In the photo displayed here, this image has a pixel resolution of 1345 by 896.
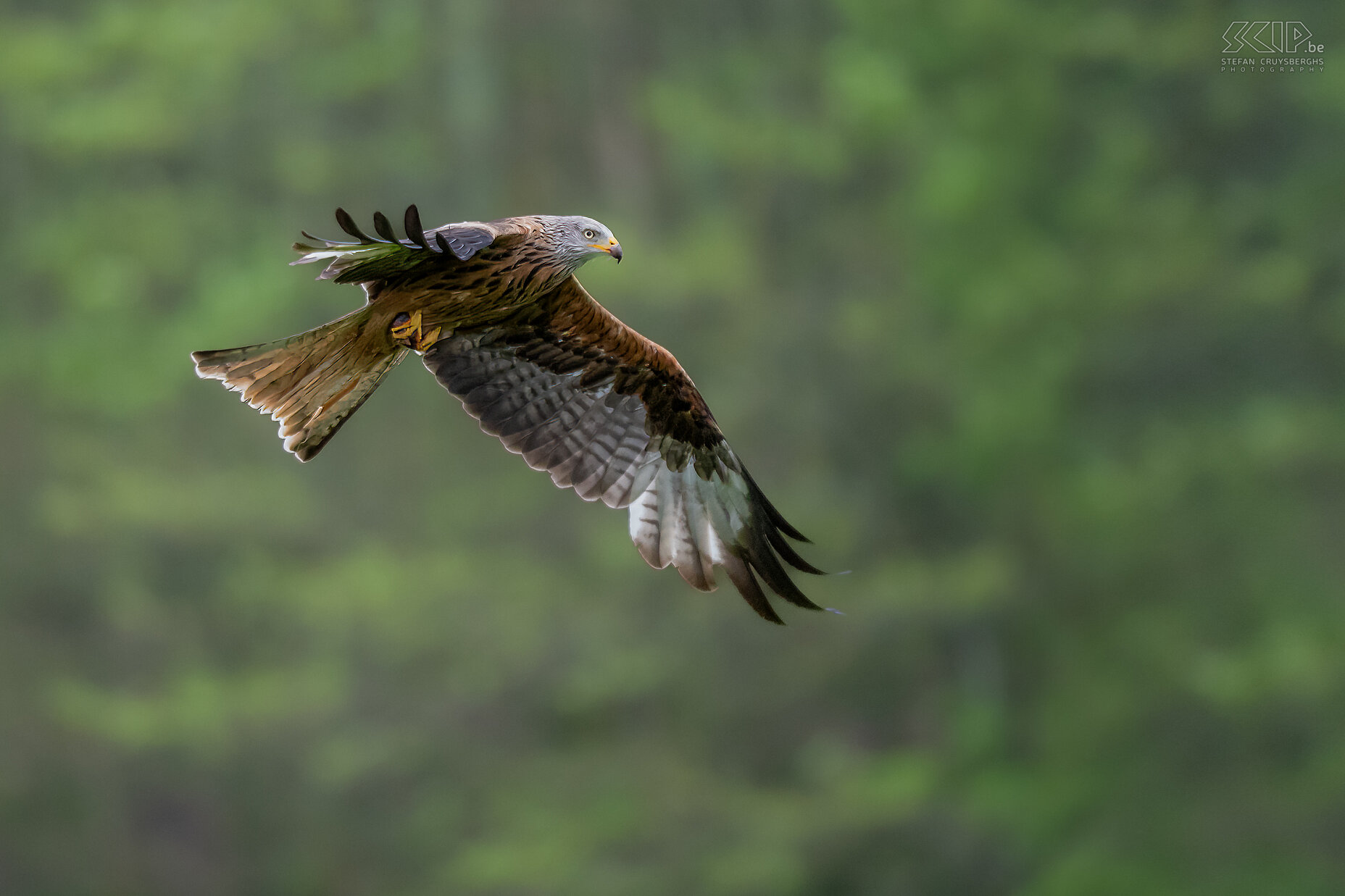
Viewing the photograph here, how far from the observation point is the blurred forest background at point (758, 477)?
1287 centimetres

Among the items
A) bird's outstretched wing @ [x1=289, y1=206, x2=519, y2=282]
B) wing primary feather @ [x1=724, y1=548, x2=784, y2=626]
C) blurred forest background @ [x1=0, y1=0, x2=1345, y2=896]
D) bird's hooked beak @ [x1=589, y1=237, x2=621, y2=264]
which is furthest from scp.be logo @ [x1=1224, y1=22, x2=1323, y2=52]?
bird's outstretched wing @ [x1=289, y1=206, x2=519, y2=282]

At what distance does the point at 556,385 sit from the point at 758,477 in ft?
26.0

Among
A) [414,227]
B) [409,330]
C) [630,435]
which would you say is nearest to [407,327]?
[409,330]

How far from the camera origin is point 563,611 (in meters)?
13.0

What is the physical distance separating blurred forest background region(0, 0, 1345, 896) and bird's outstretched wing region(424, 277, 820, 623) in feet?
25.6

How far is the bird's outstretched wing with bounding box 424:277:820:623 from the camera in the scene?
15.2 feet

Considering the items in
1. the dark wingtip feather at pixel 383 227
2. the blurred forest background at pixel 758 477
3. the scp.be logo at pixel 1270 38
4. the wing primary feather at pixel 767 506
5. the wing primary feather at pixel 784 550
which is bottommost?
the dark wingtip feather at pixel 383 227

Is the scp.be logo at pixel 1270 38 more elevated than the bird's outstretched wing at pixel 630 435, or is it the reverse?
the scp.be logo at pixel 1270 38

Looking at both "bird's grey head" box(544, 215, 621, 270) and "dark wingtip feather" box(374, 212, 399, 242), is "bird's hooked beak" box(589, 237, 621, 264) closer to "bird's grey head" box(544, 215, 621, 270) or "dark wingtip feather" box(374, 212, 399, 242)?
"bird's grey head" box(544, 215, 621, 270)

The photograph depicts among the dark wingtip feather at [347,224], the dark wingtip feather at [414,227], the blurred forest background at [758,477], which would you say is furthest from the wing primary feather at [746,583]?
the blurred forest background at [758,477]

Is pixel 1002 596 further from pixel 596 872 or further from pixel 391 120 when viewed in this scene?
pixel 391 120

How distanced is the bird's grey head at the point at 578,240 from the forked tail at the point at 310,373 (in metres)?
0.46

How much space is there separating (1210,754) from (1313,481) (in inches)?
94.0

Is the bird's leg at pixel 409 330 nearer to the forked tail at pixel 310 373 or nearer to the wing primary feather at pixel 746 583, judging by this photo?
the forked tail at pixel 310 373
